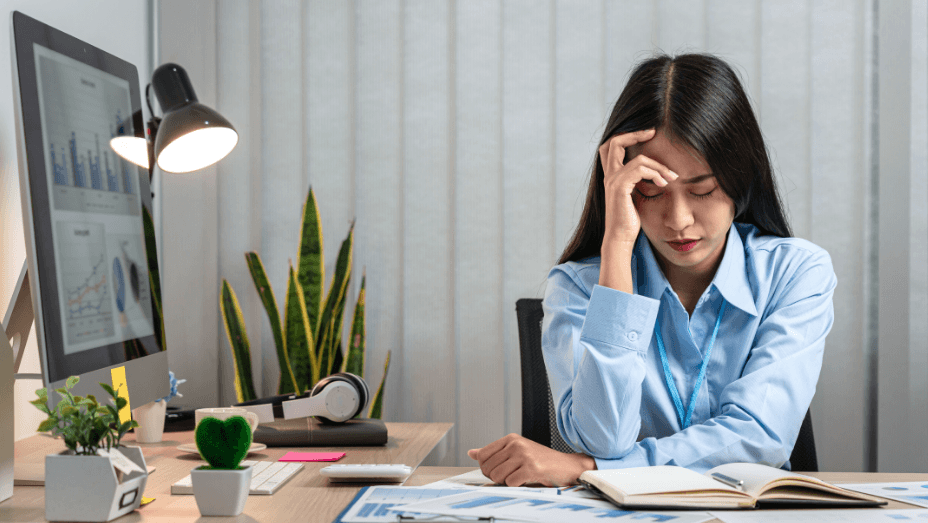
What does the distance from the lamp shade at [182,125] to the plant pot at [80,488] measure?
2.22ft

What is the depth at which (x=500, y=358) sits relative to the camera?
2.33 metres

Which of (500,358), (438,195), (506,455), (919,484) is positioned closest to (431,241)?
(438,195)

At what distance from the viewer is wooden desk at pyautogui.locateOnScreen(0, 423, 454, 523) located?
811 millimetres

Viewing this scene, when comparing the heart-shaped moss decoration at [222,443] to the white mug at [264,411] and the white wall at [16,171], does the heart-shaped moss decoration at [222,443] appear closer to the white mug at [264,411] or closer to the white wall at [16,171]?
the white mug at [264,411]

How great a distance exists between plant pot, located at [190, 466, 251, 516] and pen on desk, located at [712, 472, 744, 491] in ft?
1.97

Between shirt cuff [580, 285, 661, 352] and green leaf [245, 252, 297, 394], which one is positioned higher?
shirt cuff [580, 285, 661, 352]

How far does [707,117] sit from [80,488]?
106cm

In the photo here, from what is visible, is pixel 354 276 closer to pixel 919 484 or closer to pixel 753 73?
pixel 753 73

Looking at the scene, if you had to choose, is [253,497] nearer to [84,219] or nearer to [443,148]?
[84,219]

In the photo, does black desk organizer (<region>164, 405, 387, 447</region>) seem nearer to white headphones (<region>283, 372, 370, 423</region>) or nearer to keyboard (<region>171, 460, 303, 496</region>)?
white headphones (<region>283, 372, 370, 423</region>)

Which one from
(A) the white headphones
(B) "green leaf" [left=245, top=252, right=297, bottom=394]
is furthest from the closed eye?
(B) "green leaf" [left=245, top=252, right=297, bottom=394]

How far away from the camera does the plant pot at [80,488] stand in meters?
0.77

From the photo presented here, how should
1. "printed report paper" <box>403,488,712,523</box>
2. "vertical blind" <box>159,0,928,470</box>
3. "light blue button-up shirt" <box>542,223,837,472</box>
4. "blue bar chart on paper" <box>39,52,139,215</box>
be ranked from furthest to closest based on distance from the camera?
"vertical blind" <box>159,0,928,470</box> → "light blue button-up shirt" <box>542,223,837,472</box> → "blue bar chart on paper" <box>39,52,139,215</box> → "printed report paper" <box>403,488,712,523</box>

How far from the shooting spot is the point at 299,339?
7.00 ft
